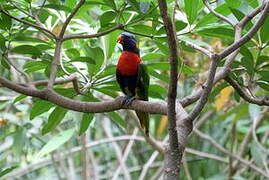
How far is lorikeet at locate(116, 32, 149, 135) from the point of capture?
2.57 m

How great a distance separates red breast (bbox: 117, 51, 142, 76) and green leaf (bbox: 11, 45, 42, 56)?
57 centimetres

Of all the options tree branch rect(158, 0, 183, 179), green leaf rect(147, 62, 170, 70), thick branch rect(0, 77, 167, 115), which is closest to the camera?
tree branch rect(158, 0, 183, 179)

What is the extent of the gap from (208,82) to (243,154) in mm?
3150

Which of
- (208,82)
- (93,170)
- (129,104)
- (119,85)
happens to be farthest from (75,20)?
(93,170)

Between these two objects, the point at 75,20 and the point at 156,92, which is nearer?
the point at 156,92

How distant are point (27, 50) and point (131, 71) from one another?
72 centimetres

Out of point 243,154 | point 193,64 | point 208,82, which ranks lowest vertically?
point 243,154

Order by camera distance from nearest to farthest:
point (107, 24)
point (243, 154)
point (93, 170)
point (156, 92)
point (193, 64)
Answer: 1. point (107, 24)
2. point (156, 92)
3. point (193, 64)
4. point (93, 170)
5. point (243, 154)

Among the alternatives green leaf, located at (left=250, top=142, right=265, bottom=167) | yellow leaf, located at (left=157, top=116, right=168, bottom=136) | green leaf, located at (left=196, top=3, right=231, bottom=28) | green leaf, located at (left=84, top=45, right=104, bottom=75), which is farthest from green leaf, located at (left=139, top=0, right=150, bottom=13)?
yellow leaf, located at (left=157, top=116, right=168, bottom=136)

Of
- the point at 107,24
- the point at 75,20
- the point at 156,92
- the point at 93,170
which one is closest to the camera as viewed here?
the point at 107,24

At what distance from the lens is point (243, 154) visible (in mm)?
4684

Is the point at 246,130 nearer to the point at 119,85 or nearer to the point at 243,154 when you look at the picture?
the point at 243,154

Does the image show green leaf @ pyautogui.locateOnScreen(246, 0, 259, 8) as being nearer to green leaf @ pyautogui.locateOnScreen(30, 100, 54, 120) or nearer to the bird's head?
the bird's head

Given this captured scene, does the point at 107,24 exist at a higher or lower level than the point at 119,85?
higher
